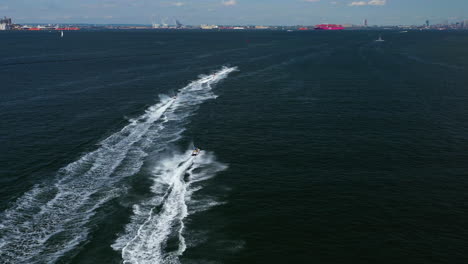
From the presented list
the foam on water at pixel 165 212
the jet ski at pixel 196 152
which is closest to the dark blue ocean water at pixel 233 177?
the foam on water at pixel 165 212

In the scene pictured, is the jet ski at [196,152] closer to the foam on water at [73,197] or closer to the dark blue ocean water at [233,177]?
the dark blue ocean water at [233,177]

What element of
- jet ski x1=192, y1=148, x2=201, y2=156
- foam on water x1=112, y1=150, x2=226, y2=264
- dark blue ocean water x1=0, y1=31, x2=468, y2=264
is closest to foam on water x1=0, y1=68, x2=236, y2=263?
dark blue ocean water x1=0, y1=31, x2=468, y2=264

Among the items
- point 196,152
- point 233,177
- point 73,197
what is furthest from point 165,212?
point 196,152

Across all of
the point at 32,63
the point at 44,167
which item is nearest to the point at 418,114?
the point at 44,167

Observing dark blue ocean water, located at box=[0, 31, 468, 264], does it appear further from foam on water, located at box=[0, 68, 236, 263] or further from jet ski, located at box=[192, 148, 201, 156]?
jet ski, located at box=[192, 148, 201, 156]

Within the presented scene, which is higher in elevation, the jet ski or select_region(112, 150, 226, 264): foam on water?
the jet ski

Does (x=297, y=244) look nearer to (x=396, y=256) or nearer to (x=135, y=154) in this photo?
(x=396, y=256)

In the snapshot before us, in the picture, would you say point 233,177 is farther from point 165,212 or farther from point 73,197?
point 73,197
